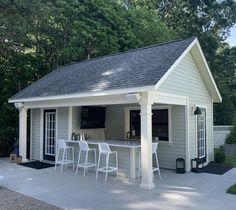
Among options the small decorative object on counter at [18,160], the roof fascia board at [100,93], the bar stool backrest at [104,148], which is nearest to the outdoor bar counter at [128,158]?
the bar stool backrest at [104,148]

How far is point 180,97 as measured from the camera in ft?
32.0

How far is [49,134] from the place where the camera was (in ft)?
40.7

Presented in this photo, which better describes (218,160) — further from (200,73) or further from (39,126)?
(39,126)

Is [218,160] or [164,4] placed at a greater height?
[164,4]

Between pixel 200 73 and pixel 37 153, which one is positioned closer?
pixel 200 73

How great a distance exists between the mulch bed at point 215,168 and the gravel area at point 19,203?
571 cm

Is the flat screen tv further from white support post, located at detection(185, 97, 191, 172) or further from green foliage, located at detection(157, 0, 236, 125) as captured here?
green foliage, located at detection(157, 0, 236, 125)

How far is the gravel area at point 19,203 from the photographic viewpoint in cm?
625

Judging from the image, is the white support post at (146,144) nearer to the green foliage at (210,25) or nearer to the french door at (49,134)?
the french door at (49,134)

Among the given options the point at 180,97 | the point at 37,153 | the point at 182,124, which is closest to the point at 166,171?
the point at 182,124

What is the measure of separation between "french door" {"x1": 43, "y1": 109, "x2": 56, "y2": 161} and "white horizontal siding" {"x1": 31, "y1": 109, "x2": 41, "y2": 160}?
0.44 m

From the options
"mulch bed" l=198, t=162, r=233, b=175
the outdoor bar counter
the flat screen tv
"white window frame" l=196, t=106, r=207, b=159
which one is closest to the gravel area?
the outdoor bar counter

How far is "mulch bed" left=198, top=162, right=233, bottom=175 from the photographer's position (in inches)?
401

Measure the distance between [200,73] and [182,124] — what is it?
7.65 feet
